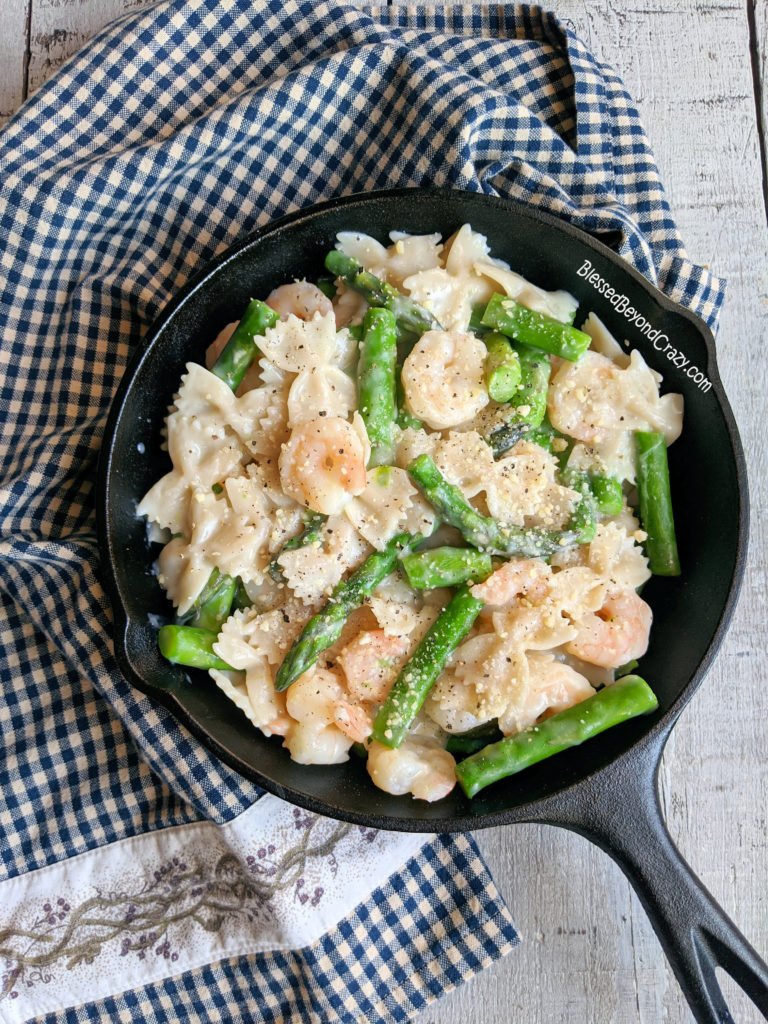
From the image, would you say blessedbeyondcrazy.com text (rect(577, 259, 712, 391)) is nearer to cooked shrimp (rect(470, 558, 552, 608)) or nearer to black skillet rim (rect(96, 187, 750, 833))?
black skillet rim (rect(96, 187, 750, 833))

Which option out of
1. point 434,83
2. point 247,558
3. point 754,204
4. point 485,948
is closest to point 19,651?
point 247,558

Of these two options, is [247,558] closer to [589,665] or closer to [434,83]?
[589,665]

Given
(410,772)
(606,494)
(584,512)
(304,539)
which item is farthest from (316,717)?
(606,494)

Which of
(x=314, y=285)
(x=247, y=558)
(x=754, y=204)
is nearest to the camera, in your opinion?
(x=247, y=558)

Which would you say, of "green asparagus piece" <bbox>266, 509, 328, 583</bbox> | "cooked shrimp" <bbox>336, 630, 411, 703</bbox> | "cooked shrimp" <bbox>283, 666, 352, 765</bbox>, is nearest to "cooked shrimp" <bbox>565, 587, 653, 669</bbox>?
"cooked shrimp" <bbox>336, 630, 411, 703</bbox>

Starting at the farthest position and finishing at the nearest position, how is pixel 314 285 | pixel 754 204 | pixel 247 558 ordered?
pixel 754 204, pixel 314 285, pixel 247 558

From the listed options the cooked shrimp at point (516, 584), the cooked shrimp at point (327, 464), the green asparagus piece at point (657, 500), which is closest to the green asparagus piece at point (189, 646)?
the cooked shrimp at point (327, 464)
